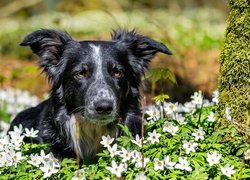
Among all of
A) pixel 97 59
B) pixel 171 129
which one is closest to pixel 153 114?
pixel 171 129

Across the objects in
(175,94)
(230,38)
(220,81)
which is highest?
(230,38)

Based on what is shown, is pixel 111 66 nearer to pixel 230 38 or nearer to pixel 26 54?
pixel 230 38

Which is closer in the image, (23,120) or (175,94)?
(23,120)

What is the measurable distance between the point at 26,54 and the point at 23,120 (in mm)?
9554

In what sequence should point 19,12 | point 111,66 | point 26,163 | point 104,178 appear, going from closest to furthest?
point 104,178 < point 26,163 < point 111,66 < point 19,12

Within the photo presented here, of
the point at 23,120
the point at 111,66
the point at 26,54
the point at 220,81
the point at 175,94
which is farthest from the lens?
the point at 26,54

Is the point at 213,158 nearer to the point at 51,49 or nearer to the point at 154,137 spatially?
the point at 154,137

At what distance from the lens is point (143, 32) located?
1553 cm

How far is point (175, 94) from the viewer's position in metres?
10.1

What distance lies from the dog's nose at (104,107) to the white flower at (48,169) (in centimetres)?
101

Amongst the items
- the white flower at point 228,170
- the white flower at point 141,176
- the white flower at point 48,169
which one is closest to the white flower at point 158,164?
the white flower at point 141,176

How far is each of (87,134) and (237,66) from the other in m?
1.86

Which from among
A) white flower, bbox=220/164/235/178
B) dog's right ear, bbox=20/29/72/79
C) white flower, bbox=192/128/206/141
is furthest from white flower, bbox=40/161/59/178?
dog's right ear, bbox=20/29/72/79

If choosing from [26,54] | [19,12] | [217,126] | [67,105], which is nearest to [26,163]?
[67,105]
